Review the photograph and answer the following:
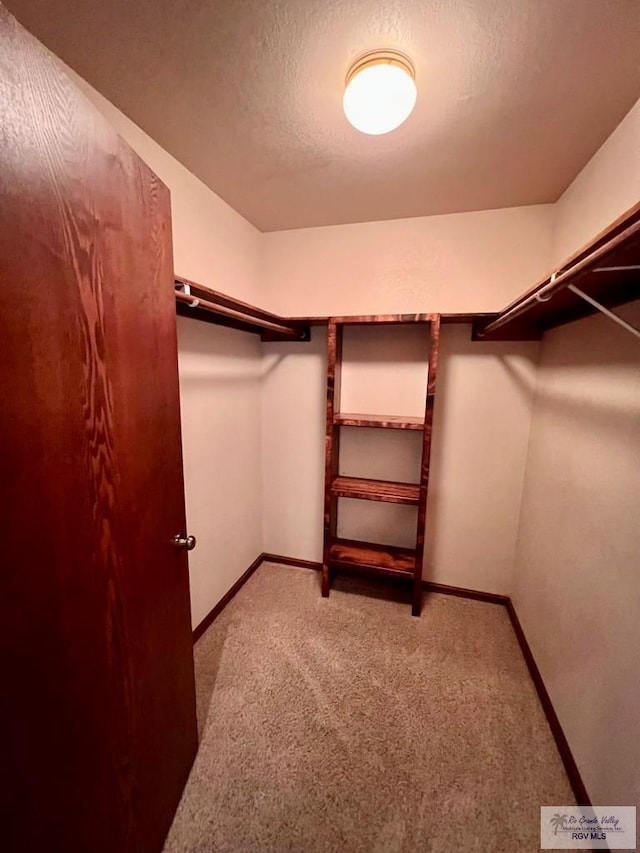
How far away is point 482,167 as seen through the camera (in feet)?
5.01

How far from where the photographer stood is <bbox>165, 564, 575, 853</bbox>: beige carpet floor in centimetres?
111

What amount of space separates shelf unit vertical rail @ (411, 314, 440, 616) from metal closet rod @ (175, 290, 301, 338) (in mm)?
879

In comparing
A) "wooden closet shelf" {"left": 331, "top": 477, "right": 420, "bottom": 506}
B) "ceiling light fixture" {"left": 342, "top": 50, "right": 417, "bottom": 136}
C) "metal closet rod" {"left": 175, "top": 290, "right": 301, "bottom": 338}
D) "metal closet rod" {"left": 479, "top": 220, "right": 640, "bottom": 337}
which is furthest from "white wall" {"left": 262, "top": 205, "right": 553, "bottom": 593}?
"ceiling light fixture" {"left": 342, "top": 50, "right": 417, "bottom": 136}

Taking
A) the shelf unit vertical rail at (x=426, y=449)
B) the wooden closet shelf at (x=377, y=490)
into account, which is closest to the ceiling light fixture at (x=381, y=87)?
the shelf unit vertical rail at (x=426, y=449)

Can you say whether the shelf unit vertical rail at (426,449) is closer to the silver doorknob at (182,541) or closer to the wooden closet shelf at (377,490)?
the wooden closet shelf at (377,490)

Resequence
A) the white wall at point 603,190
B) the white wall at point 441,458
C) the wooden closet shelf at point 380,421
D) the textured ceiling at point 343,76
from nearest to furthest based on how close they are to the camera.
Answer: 1. the textured ceiling at point 343,76
2. the white wall at point 603,190
3. the wooden closet shelf at point 380,421
4. the white wall at point 441,458

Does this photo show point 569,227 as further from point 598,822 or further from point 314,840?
point 314,840

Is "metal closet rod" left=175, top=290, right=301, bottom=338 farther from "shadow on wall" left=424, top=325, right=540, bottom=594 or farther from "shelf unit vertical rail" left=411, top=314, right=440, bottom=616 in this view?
"shadow on wall" left=424, top=325, right=540, bottom=594

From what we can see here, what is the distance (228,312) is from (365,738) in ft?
6.31

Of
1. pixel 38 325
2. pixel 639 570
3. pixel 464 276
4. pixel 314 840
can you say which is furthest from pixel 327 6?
pixel 314 840

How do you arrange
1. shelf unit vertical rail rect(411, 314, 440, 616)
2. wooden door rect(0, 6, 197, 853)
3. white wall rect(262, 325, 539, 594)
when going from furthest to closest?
white wall rect(262, 325, 539, 594) < shelf unit vertical rail rect(411, 314, 440, 616) < wooden door rect(0, 6, 197, 853)

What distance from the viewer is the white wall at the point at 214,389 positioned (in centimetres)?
163

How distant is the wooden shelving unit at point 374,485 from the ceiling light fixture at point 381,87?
901mm

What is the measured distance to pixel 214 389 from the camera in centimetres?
192
